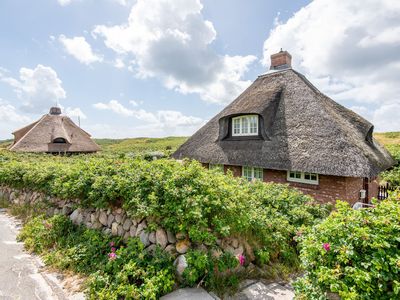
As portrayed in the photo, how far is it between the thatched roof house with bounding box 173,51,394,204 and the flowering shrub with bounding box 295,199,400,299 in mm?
5121

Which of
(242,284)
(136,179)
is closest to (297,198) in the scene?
(242,284)

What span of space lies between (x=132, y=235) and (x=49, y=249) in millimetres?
2257

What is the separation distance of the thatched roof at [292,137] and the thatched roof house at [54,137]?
1969 cm

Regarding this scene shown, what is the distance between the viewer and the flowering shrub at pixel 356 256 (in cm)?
212

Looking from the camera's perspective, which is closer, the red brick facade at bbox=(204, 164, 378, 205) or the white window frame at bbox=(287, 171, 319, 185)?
the red brick facade at bbox=(204, 164, 378, 205)

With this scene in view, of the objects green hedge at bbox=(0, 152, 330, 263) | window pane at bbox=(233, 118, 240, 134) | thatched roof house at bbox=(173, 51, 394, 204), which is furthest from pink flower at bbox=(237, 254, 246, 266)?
window pane at bbox=(233, 118, 240, 134)

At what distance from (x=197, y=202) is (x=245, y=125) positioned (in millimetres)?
8048

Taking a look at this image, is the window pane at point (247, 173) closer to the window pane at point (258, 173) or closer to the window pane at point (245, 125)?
the window pane at point (258, 173)

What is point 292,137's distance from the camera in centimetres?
882

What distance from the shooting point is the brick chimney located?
41.8 ft

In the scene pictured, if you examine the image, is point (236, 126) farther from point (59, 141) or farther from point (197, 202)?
point (59, 141)

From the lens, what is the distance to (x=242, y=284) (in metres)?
3.38

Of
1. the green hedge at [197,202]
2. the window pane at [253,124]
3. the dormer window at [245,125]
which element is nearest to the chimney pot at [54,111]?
the dormer window at [245,125]

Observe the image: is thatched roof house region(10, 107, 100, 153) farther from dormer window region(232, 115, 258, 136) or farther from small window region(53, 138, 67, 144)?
dormer window region(232, 115, 258, 136)
